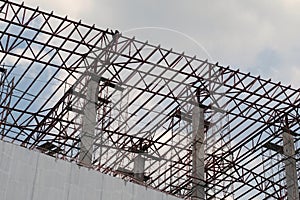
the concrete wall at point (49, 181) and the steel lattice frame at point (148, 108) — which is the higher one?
the steel lattice frame at point (148, 108)

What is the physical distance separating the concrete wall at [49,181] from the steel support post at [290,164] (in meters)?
13.9

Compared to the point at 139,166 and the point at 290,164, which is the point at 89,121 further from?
the point at 290,164

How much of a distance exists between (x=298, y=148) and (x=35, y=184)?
21.1 meters

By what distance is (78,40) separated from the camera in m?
33.1

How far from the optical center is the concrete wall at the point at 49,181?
22.9 m

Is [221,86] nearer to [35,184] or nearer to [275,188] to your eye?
[275,188]

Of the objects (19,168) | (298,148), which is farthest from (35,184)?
(298,148)

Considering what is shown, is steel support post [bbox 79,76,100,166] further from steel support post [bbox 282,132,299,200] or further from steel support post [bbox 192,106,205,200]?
steel support post [bbox 282,132,299,200]

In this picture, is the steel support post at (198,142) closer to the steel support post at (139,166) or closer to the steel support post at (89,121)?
the steel support post at (139,166)

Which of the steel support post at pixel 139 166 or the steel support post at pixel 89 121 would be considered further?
the steel support post at pixel 139 166

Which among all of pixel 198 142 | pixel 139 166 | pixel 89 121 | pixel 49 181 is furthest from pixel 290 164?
pixel 49 181

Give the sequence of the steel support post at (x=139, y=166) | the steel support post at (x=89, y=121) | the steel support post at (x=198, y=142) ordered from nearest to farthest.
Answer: the steel support post at (x=89, y=121), the steel support post at (x=198, y=142), the steel support post at (x=139, y=166)

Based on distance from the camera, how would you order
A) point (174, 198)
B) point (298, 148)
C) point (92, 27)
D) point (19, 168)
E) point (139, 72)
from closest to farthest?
point (19, 168) < point (174, 198) < point (92, 27) < point (139, 72) < point (298, 148)

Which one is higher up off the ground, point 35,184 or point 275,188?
point 275,188
